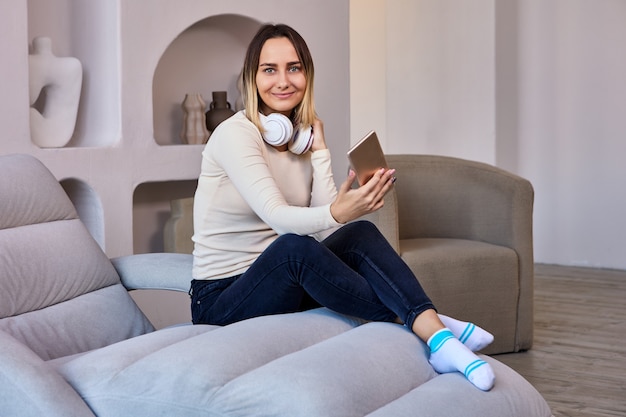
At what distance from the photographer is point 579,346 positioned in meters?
3.97

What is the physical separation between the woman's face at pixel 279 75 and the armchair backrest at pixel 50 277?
26.5 inches

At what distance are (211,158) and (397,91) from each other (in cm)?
394

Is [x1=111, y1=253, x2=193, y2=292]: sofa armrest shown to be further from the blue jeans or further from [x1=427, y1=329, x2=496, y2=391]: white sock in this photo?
[x1=427, y1=329, x2=496, y2=391]: white sock

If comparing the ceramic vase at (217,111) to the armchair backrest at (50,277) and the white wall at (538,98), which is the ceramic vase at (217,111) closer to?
the armchair backrest at (50,277)

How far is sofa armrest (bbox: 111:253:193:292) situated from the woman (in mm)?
87

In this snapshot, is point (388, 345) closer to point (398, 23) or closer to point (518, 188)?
point (518, 188)

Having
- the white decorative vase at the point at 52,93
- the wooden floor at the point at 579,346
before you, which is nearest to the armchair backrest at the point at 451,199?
the wooden floor at the point at 579,346

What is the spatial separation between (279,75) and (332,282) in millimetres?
651

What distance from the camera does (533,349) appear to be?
12.9ft

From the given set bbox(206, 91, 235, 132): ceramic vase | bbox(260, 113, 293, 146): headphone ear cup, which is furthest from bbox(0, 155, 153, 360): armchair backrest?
bbox(206, 91, 235, 132): ceramic vase

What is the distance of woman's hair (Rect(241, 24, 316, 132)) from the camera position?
8.70 ft

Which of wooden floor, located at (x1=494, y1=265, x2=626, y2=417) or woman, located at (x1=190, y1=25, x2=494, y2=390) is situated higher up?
woman, located at (x1=190, y1=25, x2=494, y2=390)

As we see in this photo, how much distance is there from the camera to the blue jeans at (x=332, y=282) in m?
2.36

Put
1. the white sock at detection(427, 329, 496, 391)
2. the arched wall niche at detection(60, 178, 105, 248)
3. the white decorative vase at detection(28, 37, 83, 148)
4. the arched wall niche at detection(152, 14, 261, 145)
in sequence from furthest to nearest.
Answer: the arched wall niche at detection(152, 14, 261, 145) < the arched wall niche at detection(60, 178, 105, 248) < the white decorative vase at detection(28, 37, 83, 148) < the white sock at detection(427, 329, 496, 391)
